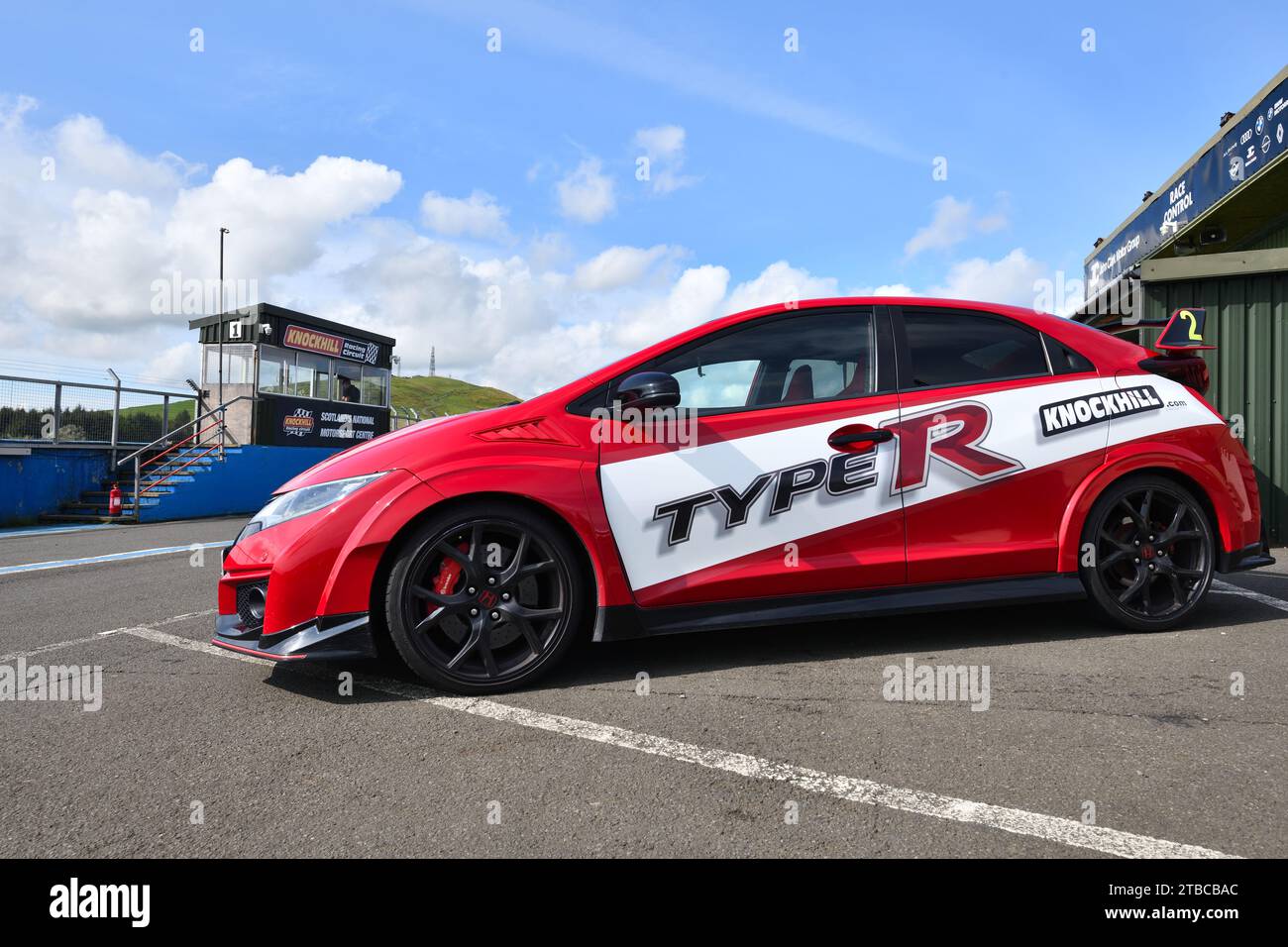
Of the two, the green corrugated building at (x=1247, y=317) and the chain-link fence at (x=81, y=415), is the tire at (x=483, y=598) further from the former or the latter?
the chain-link fence at (x=81, y=415)

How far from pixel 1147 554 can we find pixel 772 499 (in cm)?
191

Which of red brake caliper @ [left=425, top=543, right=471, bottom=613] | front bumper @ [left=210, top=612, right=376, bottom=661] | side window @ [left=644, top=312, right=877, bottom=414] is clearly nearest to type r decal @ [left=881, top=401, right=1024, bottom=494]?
side window @ [left=644, top=312, right=877, bottom=414]

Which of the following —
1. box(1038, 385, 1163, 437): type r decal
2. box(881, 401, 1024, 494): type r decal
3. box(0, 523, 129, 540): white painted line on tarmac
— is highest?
box(1038, 385, 1163, 437): type r decal

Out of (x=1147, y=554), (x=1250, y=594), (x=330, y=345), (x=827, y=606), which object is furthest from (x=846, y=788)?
(x=330, y=345)

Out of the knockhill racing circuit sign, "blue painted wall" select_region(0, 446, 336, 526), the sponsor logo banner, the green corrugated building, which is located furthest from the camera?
the knockhill racing circuit sign

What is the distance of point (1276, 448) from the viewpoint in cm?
690

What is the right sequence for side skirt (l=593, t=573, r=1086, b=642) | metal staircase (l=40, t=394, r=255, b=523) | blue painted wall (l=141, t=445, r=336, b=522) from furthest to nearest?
blue painted wall (l=141, t=445, r=336, b=522) → metal staircase (l=40, t=394, r=255, b=523) → side skirt (l=593, t=573, r=1086, b=642)

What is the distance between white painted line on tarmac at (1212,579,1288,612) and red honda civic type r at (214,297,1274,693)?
1.85 ft

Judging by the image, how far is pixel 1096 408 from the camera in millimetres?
3861

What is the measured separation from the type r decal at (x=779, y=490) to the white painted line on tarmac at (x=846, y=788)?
893 millimetres

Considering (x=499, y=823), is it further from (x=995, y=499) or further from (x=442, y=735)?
(x=995, y=499)

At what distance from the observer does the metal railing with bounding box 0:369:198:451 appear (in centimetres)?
1354

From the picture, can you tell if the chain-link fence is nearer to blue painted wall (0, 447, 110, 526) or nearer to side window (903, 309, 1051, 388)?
blue painted wall (0, 447, 110, 526)

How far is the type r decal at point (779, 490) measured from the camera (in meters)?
3.32
